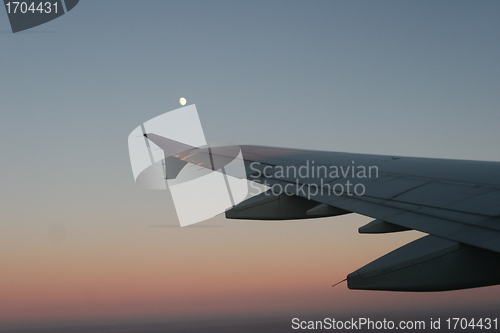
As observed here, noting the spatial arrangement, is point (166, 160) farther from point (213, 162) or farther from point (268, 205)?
point (268, 205)

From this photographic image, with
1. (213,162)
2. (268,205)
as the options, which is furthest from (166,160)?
(268,205)

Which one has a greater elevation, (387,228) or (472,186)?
(472,186)

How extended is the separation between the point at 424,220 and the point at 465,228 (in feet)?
1.56

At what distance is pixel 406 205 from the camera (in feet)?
15.2

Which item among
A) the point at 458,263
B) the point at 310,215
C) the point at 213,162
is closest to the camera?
the point at 458,263

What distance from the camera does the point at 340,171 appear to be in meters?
6.80

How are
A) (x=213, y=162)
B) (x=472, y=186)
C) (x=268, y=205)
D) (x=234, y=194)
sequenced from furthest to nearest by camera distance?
(x=213, y=162)
(x=234, y=194)
(x=268, y=205)
(x=472, y=186)

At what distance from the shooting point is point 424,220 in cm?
408

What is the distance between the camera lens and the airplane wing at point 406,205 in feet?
12.5

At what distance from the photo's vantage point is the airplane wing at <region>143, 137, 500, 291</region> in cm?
380

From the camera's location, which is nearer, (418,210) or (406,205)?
(418,210)

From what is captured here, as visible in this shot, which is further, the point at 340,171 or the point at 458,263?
the point at 340,171

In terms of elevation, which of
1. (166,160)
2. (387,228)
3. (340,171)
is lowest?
(387,228)

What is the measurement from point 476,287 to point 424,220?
2.13ft
